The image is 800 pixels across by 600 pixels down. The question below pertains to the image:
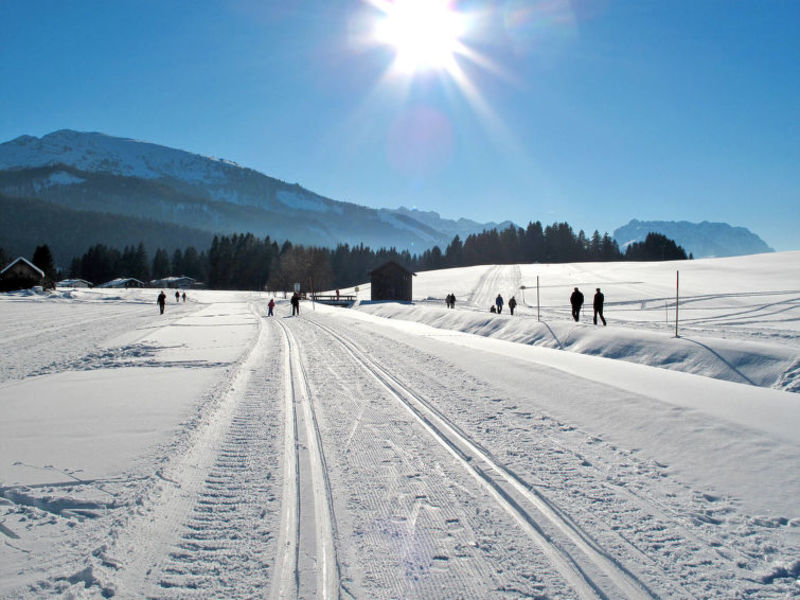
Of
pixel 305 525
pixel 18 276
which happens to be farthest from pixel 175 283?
pixel 305 525

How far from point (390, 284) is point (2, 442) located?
140 ft

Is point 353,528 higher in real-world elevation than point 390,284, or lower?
lower

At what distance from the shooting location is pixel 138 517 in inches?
127

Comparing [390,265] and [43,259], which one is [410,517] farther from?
[43,259]

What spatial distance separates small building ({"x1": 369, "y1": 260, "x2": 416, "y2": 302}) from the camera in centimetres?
4709

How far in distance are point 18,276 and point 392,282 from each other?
171 feet

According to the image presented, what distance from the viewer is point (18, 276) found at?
57.8 m

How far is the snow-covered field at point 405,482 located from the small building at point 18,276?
6549 cm

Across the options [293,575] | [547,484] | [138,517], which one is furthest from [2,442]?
[547,484]

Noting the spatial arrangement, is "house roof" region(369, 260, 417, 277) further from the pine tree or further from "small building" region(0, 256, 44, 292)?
the pine tree

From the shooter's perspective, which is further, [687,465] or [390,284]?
[390,284]

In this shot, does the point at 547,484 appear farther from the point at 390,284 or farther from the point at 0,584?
the point at 390,284

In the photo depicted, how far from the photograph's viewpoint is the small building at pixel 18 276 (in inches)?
2235

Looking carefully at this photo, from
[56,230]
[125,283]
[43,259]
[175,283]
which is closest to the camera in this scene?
[43,259]
